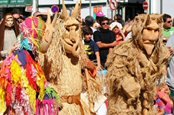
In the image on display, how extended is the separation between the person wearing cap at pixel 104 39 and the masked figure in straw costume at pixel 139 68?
560 cm

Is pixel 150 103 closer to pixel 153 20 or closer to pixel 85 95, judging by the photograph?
pixel 153 20

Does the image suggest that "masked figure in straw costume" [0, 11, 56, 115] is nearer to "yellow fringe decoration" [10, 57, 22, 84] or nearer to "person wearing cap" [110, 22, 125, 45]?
"yellow fringe decoration" [10, 57, 22, 84]

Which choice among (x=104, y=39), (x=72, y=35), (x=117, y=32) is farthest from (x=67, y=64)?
(x=117, y=32)

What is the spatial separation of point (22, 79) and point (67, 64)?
1.22 meters

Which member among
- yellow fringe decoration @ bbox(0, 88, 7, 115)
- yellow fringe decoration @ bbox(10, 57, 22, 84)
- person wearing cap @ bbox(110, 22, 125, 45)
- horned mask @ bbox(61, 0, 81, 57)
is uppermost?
horned mask @ bbox(61, 0, 81, 57)

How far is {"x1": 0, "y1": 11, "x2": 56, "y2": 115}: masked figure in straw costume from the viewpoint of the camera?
545cm

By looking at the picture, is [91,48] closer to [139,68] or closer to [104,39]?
[104,39]

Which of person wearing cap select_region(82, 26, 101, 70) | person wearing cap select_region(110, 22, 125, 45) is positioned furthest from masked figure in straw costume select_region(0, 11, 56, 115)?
person wearing cap select_region(110, 22, 125, 45)

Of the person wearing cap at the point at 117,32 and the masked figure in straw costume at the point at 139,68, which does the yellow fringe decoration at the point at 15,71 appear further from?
the person wearing cap at the point at 117,32

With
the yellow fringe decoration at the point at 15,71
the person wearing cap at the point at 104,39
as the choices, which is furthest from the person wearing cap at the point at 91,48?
the yellow fringe decoration at the point at 15,71

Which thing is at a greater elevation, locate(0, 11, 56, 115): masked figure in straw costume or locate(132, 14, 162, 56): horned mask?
locate(132, 14, 162, 56): horned mask

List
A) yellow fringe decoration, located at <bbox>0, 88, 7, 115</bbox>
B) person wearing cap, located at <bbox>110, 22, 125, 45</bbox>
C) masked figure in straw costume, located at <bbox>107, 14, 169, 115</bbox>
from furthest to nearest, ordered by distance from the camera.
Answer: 1. person wearing cap, located at <bbox>110, 22, 125, 45</bbox>
2. masked figure in straw costume, located at <bbox>107, 14, 169, 115</bbox>
3. yellow fringe decoration, located at <bbox>0, 88, 7, 115</bbox>

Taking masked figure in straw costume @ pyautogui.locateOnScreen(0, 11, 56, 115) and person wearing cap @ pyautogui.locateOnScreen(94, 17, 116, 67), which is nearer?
masked figure in straw costume @ pyautogui.locateOnScreen(0, 11, 56, 115)

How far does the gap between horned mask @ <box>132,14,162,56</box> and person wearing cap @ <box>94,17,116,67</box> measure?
557 cm
